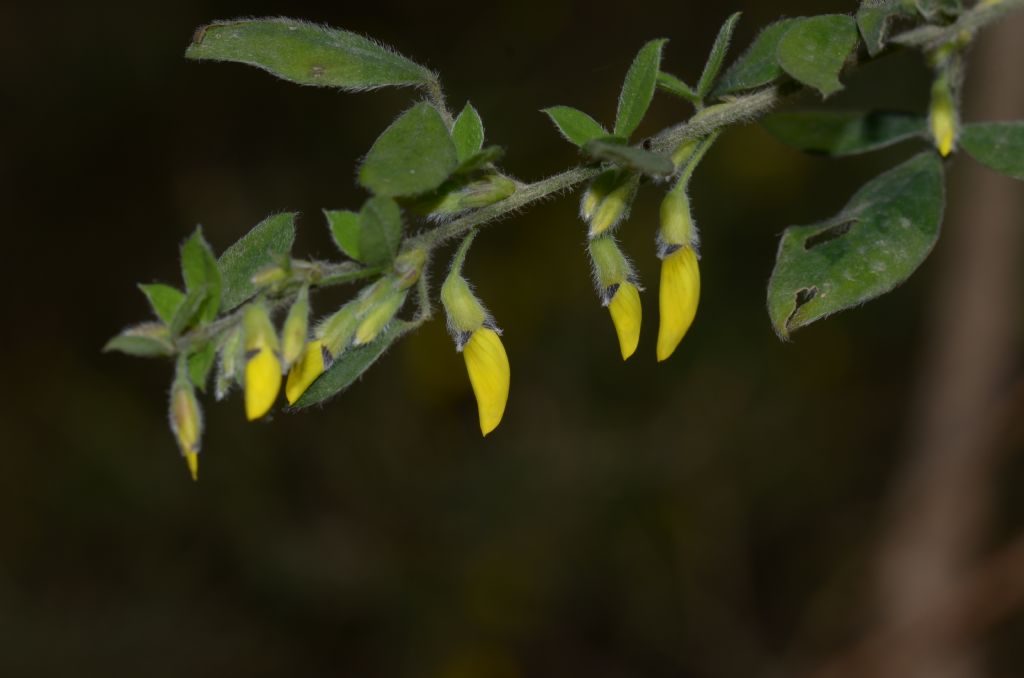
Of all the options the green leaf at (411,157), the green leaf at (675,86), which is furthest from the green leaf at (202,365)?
the green leaf at (675,86)

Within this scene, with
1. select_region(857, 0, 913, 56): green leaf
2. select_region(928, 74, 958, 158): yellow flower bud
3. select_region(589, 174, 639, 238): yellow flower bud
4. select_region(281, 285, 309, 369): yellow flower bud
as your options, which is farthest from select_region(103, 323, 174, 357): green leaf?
select_region(928, 74, 958, 158): yellow flower bud

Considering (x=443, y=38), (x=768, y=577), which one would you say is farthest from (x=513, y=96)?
(x=768, y=577)

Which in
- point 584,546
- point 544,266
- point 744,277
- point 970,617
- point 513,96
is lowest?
point 970,617

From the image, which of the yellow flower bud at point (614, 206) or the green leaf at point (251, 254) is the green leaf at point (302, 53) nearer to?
the green leaf at point (251, 254)

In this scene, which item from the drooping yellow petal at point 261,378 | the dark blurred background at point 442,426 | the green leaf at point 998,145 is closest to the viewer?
the drooping yellow petal at point 261,378

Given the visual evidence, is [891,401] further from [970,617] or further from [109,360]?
[109,360]

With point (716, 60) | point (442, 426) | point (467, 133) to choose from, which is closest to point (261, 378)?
point (467, 133)

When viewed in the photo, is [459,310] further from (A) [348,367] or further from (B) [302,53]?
(B) [302,53]
